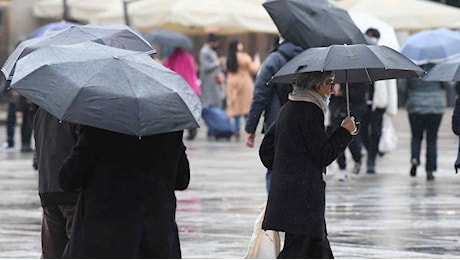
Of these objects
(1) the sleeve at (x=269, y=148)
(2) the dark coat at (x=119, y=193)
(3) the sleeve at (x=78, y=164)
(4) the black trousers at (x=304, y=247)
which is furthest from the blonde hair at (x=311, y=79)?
(3) the sleeve at (x=78, y=164)

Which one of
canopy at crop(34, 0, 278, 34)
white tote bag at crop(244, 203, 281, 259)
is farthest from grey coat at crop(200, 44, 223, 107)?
white tote bag at crop(244, 203, 281, 259)

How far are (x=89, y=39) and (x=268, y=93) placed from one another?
365cm

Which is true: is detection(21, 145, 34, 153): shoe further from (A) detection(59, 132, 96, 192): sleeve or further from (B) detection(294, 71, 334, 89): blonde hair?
(A) detection(59, 132, 96, 192): sleeve

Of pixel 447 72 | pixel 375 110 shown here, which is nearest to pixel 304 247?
pixel 447 72

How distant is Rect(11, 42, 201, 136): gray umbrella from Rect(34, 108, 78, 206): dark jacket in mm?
848

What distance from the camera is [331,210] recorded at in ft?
46.6

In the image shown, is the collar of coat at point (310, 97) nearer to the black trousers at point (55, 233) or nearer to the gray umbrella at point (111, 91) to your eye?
the gray umbrella at point (111, 91)

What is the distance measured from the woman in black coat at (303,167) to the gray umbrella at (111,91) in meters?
1.30

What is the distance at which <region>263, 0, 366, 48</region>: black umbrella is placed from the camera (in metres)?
11.9

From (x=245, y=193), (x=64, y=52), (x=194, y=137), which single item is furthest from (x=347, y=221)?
(x=194, y=137)

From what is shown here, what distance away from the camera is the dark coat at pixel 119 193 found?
677 cm

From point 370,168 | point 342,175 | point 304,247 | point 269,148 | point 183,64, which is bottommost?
point 183,64

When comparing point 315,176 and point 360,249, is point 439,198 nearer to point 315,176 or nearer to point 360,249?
point 360,249

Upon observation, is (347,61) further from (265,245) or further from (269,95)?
(269,95)
